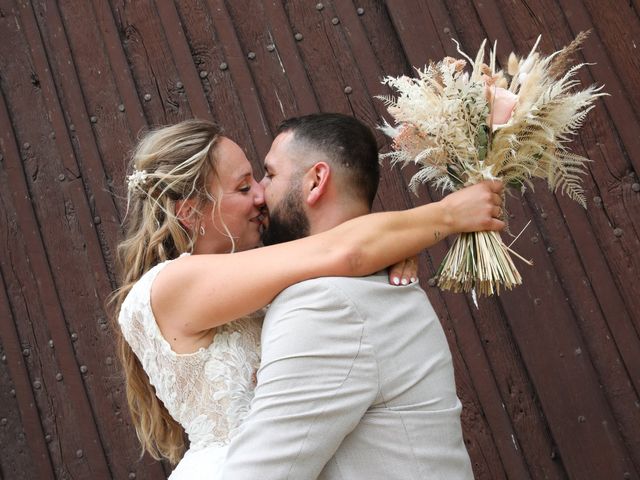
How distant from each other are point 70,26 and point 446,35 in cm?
193

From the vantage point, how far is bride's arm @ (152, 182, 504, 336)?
212 centimetres

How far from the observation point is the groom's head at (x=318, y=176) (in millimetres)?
2355

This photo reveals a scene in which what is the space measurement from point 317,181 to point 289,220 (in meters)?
0.15

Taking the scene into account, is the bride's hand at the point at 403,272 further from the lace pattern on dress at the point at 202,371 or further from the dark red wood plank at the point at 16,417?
the dark red wood plank at the point at 16,417

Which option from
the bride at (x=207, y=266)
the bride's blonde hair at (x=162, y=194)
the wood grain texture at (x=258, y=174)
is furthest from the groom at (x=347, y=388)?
the wood grain texture at (x=258, y=174)

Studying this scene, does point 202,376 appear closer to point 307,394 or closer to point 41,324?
point 307,394

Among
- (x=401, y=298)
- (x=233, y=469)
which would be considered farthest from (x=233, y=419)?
(x=401, y=298)

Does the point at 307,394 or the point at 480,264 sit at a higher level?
the point at 480,264

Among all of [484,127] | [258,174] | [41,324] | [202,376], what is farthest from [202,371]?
[41,324]

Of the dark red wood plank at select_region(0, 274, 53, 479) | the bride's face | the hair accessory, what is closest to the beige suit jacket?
the bride's face

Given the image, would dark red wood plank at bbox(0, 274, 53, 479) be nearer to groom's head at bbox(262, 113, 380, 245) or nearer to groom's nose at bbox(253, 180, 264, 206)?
groom's nose at bbox(253, 180, 264, 206)

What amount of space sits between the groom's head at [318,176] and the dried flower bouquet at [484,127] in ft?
0.45

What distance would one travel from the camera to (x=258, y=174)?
12.5 feet

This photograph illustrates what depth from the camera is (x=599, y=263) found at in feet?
11.1
